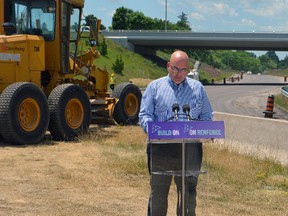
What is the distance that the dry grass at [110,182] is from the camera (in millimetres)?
6488

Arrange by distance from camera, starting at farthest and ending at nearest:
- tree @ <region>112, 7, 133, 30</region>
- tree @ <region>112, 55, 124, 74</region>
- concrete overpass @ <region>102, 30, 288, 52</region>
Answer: tree @ <region>112, 7, 133, 30</region> < concrete overpass @ <region>102, 30, 288, 52</region> < tree @ <region>112, 55, 124, 74</region>

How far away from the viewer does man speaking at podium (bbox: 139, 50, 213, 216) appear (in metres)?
4.55

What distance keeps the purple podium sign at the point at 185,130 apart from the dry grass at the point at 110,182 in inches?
89.5

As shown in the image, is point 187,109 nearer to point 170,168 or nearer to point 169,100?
point 169,100

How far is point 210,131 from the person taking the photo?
4281mm

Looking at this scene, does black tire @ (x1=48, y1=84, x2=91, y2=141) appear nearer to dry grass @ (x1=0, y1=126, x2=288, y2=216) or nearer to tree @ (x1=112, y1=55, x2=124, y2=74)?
dry grass @ (x1=0, y1=126, x2=288, y2=216)

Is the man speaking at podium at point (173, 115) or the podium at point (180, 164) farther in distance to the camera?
the man speaking at podium at point (173, 115)

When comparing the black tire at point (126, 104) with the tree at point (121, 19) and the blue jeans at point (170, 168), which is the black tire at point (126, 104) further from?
the tree at point (121, 19)

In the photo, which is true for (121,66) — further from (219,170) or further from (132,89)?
(219,170)

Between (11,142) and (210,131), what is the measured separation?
23.6 feet

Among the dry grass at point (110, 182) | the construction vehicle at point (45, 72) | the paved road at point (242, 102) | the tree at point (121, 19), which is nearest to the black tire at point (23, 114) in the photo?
the construction vehicle at point (45, 72)

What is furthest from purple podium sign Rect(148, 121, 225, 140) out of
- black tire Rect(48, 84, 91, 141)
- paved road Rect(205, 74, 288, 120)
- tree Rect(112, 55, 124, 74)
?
tree Rect(112, 55, 124, 74)

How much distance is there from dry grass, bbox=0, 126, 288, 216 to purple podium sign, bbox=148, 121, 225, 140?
227 centimetres

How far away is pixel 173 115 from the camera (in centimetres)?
457
